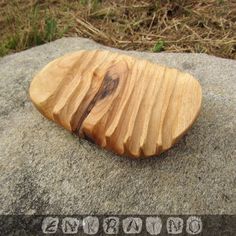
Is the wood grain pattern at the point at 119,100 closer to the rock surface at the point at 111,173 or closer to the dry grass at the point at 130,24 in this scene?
the rock surface at the point at 111,173

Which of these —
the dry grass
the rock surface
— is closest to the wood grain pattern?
the rock surface

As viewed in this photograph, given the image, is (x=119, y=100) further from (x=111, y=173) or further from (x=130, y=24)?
(x=130, y=24)

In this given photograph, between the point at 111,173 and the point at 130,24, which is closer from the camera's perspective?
the point at 111,173

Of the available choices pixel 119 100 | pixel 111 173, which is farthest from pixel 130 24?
pixel 111 173

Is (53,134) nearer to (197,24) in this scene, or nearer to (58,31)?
(58,31)

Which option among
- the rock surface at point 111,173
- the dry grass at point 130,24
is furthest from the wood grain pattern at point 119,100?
the dry grass at point 130,24

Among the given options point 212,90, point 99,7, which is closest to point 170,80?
point 212,90

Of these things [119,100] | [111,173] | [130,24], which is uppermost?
[119,100]
